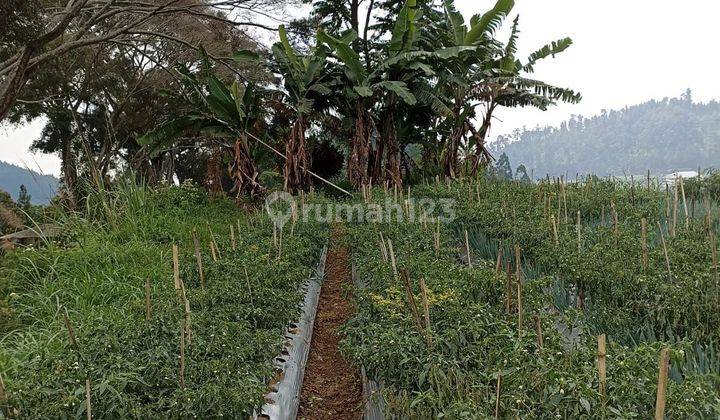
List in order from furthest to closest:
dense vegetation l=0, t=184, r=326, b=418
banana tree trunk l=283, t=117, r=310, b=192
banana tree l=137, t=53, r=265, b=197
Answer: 1. banana tree trunk l=283, t=117, r=310, b=192
2. banana tree l=137, t=53, r=265, b=197
3. dense vegetation l=0, t=184, r=326, b=418

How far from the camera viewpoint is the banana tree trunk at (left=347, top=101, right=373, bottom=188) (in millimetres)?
13383

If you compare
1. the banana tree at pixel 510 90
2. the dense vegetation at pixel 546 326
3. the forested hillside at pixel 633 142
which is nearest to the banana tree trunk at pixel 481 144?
the banana tree at pixel 510 90

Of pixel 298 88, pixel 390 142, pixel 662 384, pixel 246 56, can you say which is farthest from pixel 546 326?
pixel 390 142

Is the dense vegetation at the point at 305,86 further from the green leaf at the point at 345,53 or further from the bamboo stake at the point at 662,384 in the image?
the bamboo stake at the point at 662,384

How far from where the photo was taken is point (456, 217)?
759 centimetres

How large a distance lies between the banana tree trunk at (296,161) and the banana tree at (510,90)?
4.66 meters

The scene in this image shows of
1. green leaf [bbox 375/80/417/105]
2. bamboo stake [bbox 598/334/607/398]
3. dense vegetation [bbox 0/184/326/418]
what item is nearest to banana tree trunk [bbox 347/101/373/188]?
green leaf [bbox 375/80/417/105]

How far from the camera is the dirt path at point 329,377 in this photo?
4.06 m

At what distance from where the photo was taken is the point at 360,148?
44.0 feet

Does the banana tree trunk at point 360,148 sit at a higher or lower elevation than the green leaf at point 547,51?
lower

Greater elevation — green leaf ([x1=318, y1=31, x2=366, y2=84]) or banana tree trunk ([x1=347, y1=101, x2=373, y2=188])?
green leaf ([x1=318, y1=31, x2=366, y2=84])

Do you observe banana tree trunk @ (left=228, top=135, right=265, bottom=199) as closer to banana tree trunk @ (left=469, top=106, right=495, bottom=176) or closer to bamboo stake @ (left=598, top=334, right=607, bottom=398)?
banana tree trunk @ (left=469, top=106, right=495, bottom=176)

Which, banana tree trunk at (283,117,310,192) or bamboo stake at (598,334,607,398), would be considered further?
banana tree trunk at (283,117,310,192)

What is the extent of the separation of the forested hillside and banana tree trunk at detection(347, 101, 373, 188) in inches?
3982
